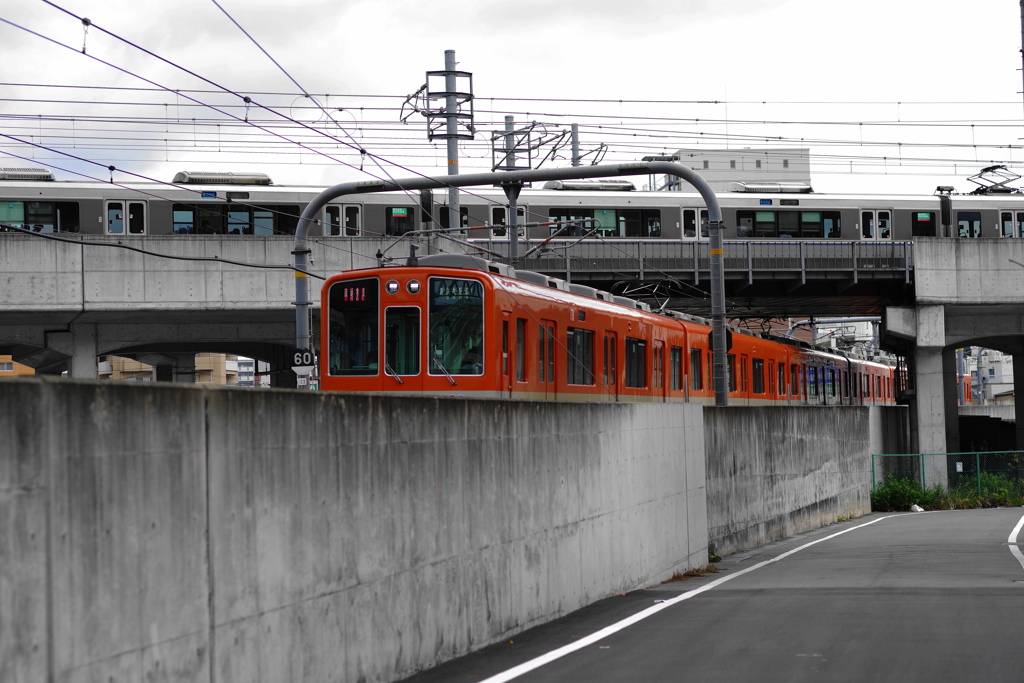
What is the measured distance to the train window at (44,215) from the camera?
31.6 metres

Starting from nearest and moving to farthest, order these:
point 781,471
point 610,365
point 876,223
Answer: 1. point 610,365
2. point 781,471
3. point 876,223

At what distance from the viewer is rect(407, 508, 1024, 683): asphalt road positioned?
875 cm

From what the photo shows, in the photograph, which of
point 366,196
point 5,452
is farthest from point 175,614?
point 366,196

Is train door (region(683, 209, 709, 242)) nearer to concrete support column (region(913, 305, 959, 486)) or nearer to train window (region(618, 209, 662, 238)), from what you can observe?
train window (region(618, 209, 662, 238))

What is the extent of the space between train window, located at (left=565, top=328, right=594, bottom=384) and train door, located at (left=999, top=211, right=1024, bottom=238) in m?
24.7

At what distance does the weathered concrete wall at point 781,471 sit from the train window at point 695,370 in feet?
7.29

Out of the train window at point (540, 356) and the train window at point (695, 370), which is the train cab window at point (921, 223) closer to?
the train window at point (695, 370)

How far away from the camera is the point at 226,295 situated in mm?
31375

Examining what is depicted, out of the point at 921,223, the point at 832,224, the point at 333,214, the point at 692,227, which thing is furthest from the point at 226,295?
the point at 921,223

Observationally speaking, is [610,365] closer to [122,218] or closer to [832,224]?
[122,218]

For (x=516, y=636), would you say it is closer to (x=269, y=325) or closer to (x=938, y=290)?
(x=269, y=325)

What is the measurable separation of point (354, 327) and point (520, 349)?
2.39 meters

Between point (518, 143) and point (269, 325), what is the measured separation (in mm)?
9049

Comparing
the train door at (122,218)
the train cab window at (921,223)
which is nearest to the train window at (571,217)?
the train cab window at (921,223)
